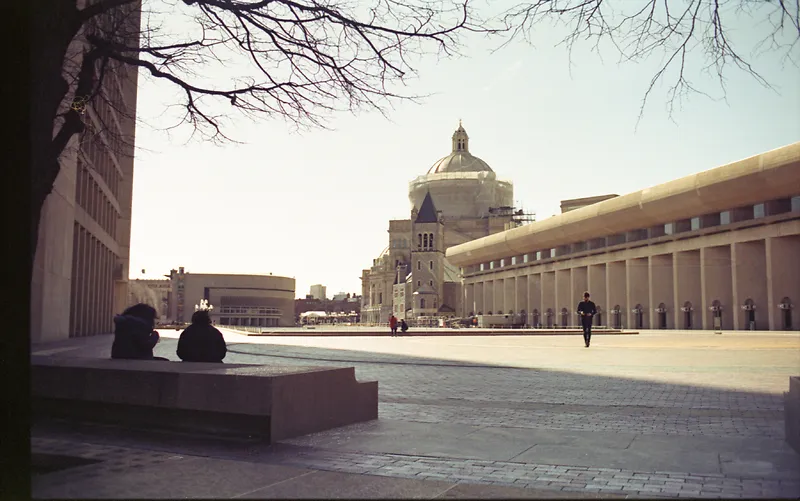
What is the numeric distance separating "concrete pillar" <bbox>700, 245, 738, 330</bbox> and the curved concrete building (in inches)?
3144

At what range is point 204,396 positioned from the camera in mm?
7109

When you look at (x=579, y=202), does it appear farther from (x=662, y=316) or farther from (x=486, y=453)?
(x=486, y=453)

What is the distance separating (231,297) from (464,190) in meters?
61.8

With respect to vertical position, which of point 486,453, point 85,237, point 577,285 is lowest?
point 486,453

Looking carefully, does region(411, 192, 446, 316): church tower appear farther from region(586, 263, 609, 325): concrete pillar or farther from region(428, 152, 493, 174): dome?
region(586, 263, 609, 325): concrete pillar

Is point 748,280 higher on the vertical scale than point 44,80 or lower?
higher

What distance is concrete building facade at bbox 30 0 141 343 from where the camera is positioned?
85.9 ft

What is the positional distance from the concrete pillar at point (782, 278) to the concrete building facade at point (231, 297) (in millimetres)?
125270

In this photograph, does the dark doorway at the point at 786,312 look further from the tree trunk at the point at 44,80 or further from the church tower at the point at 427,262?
the church tower at the point at 427,262

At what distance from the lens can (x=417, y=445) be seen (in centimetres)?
671

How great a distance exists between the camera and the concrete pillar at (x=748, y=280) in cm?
6047

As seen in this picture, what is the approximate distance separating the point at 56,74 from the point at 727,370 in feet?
46.9

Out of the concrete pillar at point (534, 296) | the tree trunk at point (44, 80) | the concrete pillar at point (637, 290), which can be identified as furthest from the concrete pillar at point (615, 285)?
the tree trunk at point (44, 80)

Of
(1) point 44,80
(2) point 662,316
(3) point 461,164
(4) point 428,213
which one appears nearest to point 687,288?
(2) point 662,316
